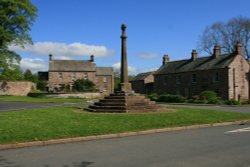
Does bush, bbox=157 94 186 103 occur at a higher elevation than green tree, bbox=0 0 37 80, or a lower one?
lower

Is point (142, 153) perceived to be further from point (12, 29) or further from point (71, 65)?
point (71, 65)

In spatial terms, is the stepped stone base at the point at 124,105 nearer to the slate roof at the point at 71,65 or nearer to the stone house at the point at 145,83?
the stone house at the point at 145,83

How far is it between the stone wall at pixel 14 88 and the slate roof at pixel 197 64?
2512cm

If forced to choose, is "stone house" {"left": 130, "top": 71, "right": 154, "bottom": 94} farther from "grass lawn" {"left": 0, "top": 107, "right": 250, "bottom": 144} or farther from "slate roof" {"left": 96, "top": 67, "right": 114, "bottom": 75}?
"grass lawn" {"left": 0, "top": 107, "right": 250, "bottom": 144}

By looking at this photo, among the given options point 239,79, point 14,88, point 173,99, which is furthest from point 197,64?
point 14,88

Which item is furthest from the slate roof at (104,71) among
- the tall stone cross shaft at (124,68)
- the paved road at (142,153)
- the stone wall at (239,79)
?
the paved road at (142,153)

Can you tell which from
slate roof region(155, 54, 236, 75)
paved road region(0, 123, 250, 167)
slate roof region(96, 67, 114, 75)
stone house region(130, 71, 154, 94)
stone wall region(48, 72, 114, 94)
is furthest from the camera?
slate roof region(96, 67, 114, 75)

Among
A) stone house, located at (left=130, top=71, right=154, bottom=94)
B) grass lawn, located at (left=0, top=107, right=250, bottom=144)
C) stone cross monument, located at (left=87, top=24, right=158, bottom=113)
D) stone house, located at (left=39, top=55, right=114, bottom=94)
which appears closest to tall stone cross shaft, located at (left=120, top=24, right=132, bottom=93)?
stone cross monument, located at (left=87, top=24, right=158, bottom=113)

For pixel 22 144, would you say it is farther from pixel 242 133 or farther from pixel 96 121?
pixel 242 133

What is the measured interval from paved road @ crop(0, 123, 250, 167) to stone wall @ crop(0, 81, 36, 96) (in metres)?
50.4

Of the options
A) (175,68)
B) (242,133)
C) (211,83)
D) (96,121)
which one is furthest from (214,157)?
(175,68)

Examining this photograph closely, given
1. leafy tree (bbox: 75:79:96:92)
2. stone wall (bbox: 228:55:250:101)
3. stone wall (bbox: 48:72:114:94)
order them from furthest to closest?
stone wall (bbox: 48:72:114:94), leafy tree (bbox: 75:79:96:92), stone wall (bbox: 228:55:250:101)

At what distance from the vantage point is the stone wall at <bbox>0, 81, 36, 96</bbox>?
58188 millimetres

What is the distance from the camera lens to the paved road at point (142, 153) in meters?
8.17
